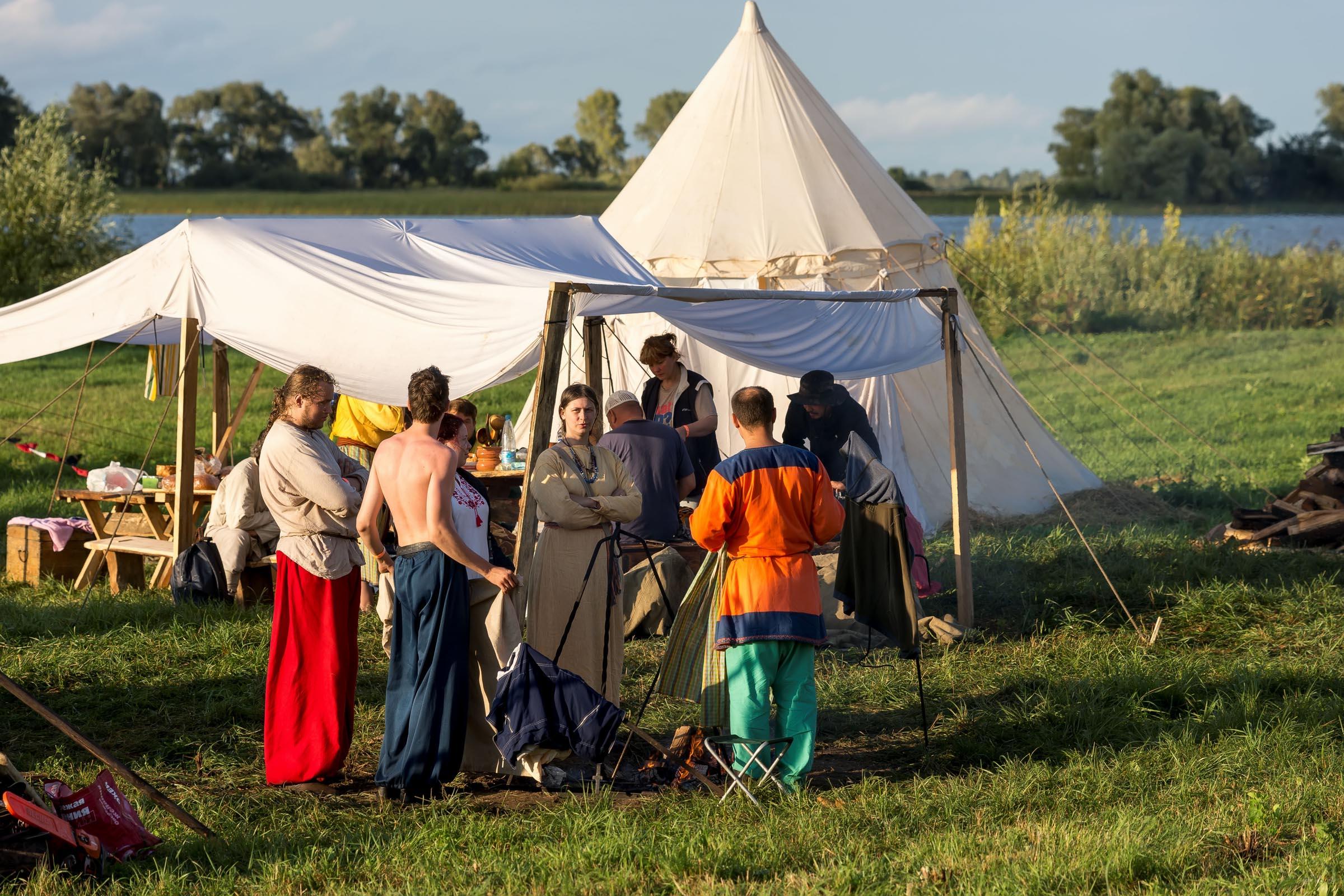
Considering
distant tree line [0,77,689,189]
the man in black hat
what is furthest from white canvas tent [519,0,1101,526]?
distant tree line [0,77,689,189]

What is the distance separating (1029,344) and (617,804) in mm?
18178

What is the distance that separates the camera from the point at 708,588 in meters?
4.86

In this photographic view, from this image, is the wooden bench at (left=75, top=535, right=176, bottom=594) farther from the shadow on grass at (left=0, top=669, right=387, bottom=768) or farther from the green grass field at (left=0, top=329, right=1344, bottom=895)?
the shadow on grass at (left=0, top=669, right=387, bottom=768)

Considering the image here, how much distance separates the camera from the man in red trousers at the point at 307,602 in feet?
15.3

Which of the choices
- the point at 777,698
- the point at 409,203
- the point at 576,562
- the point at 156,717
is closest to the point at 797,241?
the point at 576,562

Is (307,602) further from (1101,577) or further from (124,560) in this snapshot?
(1101,577)

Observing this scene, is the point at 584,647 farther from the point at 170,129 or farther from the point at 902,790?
the point at 170,129

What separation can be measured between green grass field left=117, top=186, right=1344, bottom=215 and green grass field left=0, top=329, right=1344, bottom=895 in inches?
1228

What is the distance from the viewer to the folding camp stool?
435cm

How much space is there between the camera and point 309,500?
15.4 ft

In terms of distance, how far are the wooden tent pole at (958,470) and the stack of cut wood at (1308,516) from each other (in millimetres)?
2777

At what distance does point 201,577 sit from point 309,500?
8.97 feet

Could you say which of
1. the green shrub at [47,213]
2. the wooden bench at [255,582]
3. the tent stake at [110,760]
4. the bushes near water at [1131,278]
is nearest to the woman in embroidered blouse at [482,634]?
the tent stake at [110,760]

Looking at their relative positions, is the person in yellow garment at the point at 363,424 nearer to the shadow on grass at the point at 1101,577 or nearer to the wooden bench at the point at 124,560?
the wooden bench at the point at 124,560
